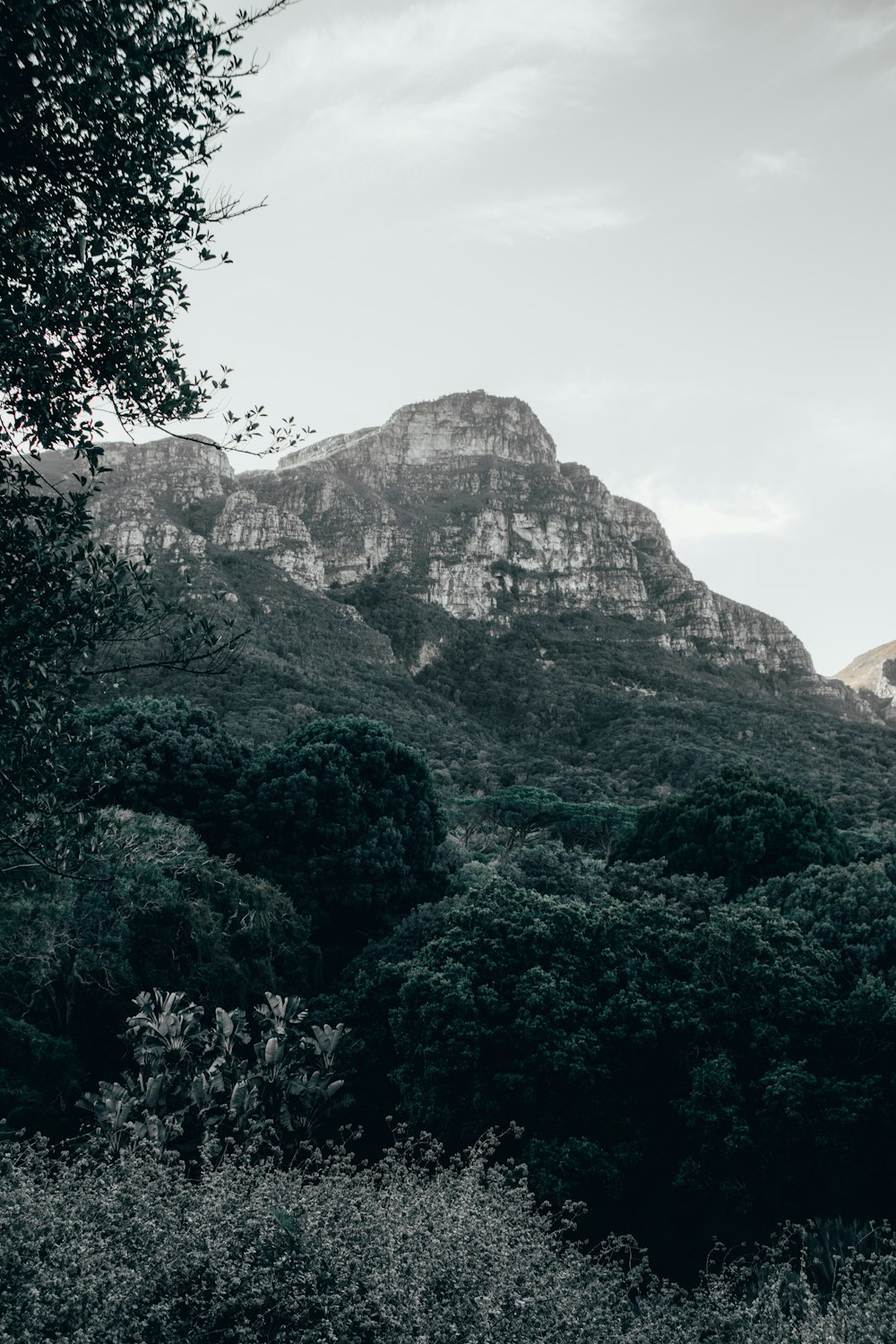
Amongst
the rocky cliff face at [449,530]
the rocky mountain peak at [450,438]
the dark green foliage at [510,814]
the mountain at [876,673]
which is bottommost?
the dark green foliage at [510,814]

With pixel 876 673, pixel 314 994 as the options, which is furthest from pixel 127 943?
pixel 876 673

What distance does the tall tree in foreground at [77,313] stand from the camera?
588 cm

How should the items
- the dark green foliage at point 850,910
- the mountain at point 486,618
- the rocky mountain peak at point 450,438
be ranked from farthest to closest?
the rocky mountain peak at point 450,438 < the mountain at point 486,618 < the dark green foliage at point 850,910

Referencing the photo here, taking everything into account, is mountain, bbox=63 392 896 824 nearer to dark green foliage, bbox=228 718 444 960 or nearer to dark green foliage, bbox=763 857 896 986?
dark green foliage, bbox=228 718 444 960

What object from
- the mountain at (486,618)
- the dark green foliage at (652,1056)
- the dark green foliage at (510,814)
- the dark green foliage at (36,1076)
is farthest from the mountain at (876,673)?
the dark green foliage at (36,1076)

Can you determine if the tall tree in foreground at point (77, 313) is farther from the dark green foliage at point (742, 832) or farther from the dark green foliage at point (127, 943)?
the dark green foliage at point (742, 832)

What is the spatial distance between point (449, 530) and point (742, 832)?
327 feet

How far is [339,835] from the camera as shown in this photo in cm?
2764

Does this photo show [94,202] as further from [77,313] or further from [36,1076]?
[36,1076]

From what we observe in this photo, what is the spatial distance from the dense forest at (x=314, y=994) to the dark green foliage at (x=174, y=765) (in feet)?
0.41

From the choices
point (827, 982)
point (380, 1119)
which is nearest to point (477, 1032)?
point (380, 1119)

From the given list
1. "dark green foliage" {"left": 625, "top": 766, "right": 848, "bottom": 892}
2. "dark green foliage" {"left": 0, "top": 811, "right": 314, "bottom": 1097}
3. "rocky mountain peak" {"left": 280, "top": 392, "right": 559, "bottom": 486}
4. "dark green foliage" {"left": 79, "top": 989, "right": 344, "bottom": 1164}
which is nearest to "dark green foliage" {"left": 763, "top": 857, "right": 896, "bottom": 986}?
"dark green foliage" {"left": 625, "top": 766, "right": 848, "bottom": 892}

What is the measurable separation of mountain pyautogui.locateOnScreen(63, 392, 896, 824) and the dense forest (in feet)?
66.1

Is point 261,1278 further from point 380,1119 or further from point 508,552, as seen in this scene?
point 508,552
